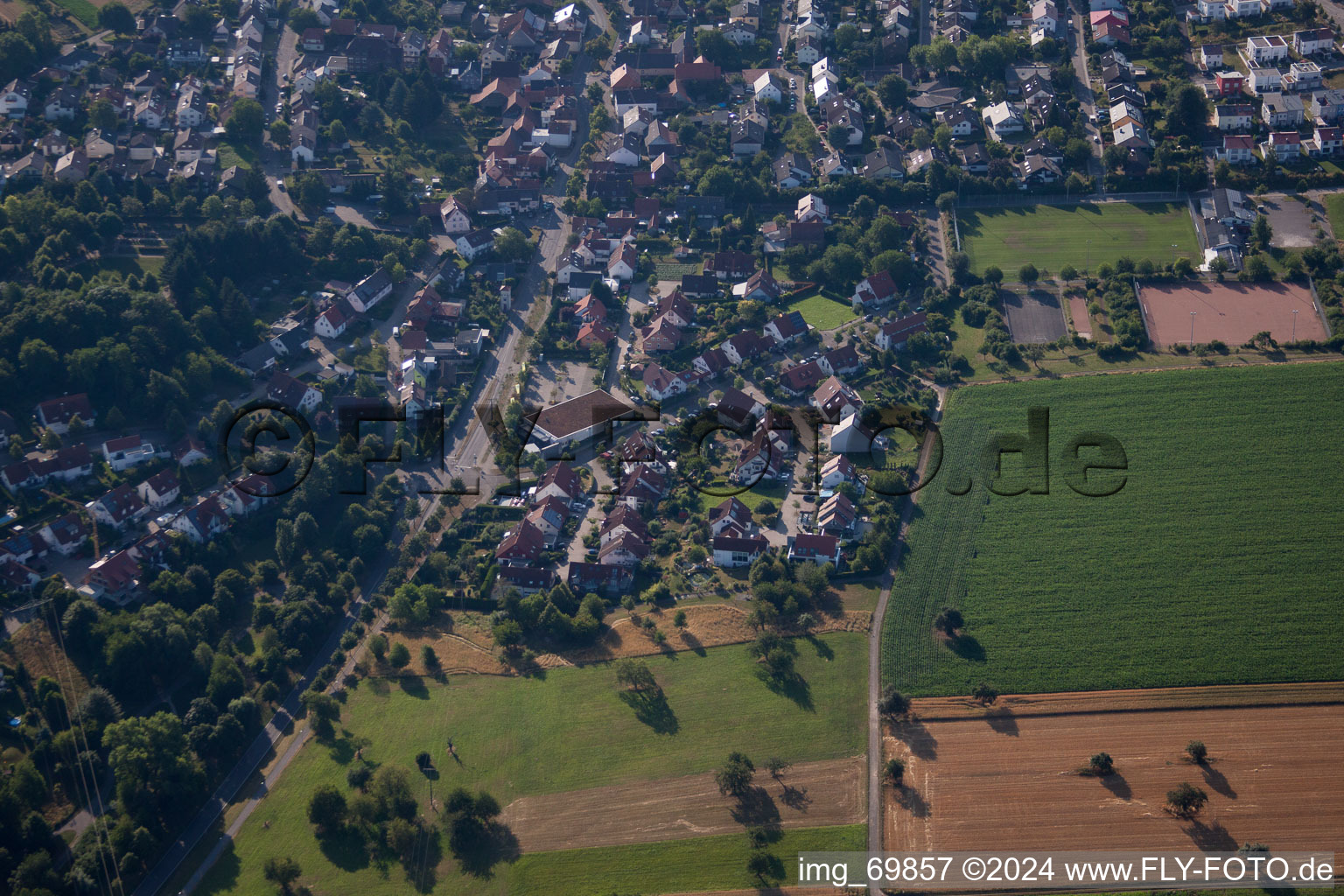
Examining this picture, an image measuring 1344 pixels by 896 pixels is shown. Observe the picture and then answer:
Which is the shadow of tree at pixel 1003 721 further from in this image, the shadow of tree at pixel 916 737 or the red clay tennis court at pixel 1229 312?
the red clay tennis court at pixel 1229 312

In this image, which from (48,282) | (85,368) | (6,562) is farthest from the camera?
(48,282)

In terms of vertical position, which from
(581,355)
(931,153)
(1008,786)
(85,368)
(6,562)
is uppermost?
(931,153)

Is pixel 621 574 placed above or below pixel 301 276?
below

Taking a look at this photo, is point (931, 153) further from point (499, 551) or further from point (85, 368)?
point (85, 368)

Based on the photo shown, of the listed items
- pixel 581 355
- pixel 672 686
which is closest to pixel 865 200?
pixel 581 355

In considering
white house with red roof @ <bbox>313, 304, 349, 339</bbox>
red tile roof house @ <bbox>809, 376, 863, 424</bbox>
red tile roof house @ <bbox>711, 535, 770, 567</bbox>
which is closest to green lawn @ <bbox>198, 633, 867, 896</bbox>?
red tile roof house @ <bbox>711, 535, 770, 567</bbox>

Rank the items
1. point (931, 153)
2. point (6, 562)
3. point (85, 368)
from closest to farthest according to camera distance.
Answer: point (6, 562) < point (85, 368) < point (931, 153)

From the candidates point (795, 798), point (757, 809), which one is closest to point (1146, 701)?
point (795, 798)

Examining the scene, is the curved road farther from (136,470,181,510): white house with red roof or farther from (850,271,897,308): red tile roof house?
(136,470,181,510): white house with red roof

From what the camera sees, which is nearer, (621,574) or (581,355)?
(621,574)
